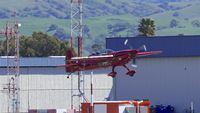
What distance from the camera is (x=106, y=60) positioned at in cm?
5616

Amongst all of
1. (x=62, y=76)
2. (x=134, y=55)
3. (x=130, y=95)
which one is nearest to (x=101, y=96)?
(x=62, y=76)

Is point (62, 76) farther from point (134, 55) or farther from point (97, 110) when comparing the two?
point (97, 110)

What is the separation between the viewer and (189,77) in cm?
7412

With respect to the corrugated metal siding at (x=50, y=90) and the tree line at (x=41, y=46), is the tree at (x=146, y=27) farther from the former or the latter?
the corrugated metal siding at (x=50, y=90)

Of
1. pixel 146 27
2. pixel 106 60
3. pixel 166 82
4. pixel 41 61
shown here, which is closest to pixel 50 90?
pixel 41 61

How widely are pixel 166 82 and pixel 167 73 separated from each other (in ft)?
2.29

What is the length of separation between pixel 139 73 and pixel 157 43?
304cm

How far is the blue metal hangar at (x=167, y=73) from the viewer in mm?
73812

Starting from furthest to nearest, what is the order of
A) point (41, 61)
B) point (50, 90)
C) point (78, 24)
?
point (50, 90)
point (41, 61)
point (78, 24)

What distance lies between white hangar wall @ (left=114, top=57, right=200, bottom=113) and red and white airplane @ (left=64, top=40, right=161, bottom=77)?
57.2 feet

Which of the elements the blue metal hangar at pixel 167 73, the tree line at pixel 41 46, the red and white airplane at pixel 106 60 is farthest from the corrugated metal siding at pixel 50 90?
the tree line at pixel 41 46

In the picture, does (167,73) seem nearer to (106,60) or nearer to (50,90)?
(50,90)

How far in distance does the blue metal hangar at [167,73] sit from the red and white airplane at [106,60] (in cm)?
1709

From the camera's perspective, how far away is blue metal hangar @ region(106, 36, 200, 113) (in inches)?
2906
